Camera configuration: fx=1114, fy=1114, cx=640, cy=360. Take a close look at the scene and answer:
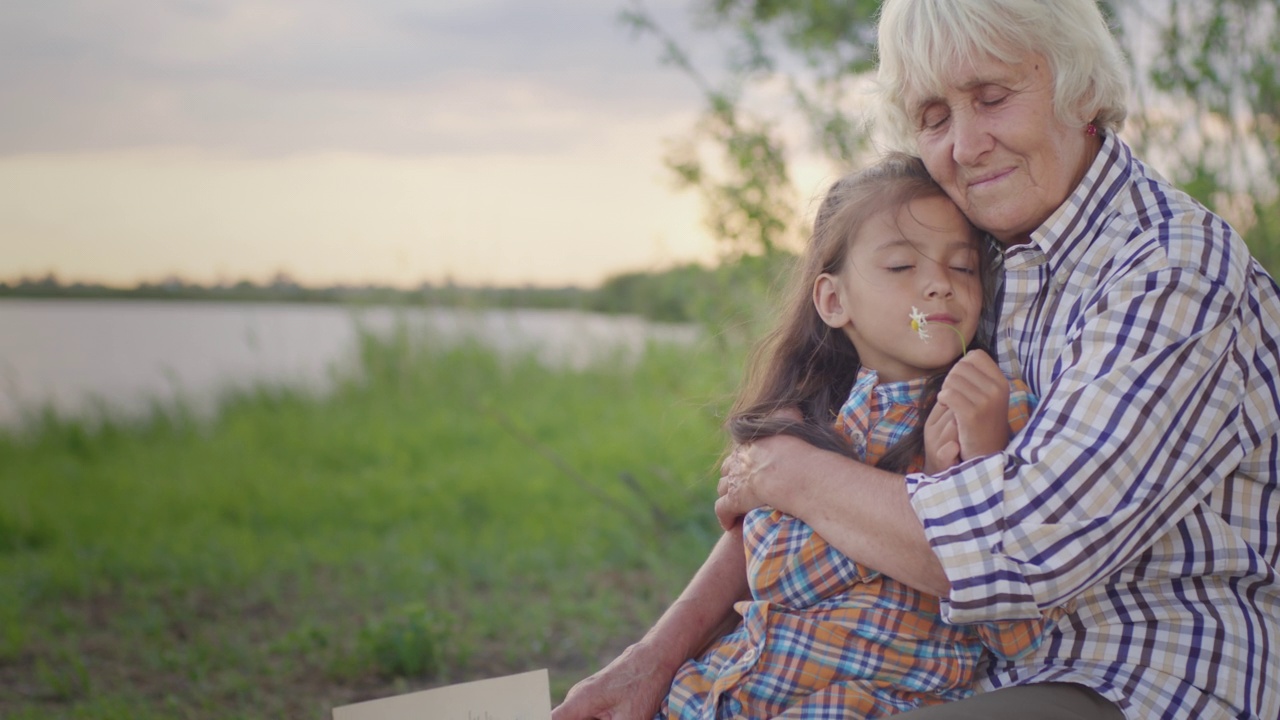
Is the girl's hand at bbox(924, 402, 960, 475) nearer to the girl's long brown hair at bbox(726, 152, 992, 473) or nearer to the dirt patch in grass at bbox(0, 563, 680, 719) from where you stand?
the girl's long brown hair at bbox(726, 152, 992, 473)

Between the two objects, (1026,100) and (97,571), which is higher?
(1026,100)

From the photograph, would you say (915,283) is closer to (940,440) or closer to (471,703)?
(940,440)

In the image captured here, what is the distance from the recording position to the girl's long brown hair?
2154mm

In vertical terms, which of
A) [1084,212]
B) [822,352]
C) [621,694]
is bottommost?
[621,694]

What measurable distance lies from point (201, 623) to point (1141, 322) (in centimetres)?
406

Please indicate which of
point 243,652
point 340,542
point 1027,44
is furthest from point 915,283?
point 340,542

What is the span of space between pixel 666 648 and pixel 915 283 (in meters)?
0.89

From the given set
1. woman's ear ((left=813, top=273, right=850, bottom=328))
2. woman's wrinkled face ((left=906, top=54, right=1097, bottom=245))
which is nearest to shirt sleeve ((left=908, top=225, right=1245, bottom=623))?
woman's wrinkled face ((left=906, top=54, right=1097, bottom=245))

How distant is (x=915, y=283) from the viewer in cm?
217

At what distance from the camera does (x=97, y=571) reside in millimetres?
5359

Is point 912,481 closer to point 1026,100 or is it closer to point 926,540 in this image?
point 926,540

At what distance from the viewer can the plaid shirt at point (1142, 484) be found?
168 cm

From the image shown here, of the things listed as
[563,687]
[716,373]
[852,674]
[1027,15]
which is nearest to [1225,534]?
[852,674]

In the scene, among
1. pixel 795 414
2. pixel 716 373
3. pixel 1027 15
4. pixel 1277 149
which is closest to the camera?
pixel 1027 15
